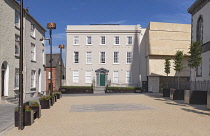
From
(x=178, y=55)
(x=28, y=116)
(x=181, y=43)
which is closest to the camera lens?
(x=28, y=116)

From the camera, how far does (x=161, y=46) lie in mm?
42531

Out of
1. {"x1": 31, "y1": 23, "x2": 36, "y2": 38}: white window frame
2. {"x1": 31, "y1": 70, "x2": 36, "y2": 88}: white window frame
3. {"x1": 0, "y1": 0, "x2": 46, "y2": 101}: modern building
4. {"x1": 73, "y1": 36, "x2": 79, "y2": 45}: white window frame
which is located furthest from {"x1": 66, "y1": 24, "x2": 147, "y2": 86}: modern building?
{"x1": 31, "y1": 23, "x2": 36, "y2": 38}: white window frame

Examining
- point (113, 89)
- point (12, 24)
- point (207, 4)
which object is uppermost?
point (207, 4)

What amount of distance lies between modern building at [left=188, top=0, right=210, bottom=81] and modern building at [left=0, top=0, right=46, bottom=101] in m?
18.9

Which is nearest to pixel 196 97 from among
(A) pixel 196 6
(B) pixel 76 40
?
(A) pixel 196 6

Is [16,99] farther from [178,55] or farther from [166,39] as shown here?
[166,39]

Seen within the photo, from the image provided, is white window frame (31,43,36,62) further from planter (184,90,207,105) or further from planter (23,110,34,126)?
planter (23,110,34,126)

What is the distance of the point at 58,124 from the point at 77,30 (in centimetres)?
3652

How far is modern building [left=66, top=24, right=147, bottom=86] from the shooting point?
151 feet

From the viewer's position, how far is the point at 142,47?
156ft

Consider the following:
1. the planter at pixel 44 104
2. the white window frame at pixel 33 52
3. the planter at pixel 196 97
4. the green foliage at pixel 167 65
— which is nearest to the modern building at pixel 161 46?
the green foliage at pixel 167 65

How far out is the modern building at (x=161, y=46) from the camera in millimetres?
42312

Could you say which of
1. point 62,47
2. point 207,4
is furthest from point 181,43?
point 62,47

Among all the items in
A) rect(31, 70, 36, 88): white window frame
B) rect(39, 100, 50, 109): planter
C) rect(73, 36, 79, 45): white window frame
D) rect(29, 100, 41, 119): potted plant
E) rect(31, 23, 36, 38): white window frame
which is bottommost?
rect(39, 100, 50, 109): planter
